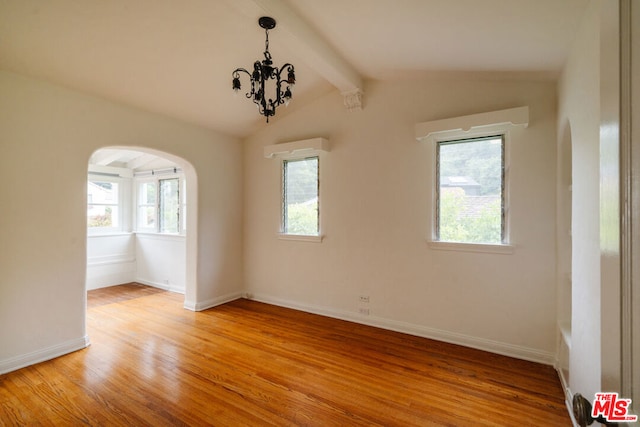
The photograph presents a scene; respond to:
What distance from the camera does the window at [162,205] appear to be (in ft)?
16.9

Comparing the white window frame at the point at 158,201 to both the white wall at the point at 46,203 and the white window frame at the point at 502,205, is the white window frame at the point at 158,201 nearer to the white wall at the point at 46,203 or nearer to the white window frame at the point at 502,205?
the white wall at the point at 46,203

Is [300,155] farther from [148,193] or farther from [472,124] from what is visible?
[148,193]

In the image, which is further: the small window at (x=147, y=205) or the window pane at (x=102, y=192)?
the small window at (x=147, y=205)

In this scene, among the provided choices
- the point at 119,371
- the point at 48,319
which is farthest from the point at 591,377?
the point at 48,319

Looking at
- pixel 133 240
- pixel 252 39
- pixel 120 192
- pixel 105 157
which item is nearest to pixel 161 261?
pixel 133 240

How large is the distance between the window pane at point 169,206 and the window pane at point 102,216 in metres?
1.07

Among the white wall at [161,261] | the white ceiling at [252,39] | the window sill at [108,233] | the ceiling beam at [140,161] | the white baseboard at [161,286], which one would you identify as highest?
the white ceiling at [252,39]

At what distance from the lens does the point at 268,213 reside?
446cm

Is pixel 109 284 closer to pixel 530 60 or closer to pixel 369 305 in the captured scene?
pixel 369 305

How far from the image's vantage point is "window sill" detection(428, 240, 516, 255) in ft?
9.34

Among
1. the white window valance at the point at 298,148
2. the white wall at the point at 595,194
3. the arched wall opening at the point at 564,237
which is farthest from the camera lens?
the white window valance at the point at 298,148

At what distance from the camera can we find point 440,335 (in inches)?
125

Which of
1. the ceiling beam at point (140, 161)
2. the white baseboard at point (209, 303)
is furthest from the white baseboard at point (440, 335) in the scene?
the ceiling beam at point (140, 161)

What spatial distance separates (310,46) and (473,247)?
8.32 feet
